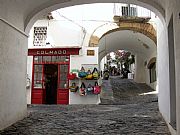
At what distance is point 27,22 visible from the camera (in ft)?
20.7

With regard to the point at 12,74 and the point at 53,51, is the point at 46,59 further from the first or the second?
the point at 12,74

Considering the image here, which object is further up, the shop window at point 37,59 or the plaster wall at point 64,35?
the plaster wall at point 64,35

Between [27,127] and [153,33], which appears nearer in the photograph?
[27,127]

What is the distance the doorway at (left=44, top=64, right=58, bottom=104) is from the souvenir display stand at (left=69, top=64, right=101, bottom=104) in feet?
5.32

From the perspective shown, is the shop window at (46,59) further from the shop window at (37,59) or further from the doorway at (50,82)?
the doorway at (50,82)

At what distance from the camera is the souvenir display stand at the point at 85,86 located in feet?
34.8

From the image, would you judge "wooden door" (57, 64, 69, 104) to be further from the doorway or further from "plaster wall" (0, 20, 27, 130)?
"plaster wall" (0, 20, 27, 130)

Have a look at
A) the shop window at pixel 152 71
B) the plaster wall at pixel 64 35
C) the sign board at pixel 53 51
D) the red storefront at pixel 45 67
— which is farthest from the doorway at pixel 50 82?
the shop window at pixel 152 71

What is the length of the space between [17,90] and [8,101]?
24.8 inches

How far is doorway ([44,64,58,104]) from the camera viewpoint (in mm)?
12000

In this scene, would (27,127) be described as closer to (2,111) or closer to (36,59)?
(2,111)

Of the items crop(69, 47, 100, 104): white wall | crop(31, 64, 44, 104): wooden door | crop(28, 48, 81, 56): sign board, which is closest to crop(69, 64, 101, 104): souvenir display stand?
crop(69, 47, 100, 104): white wall

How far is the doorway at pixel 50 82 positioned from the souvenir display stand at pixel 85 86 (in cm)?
162

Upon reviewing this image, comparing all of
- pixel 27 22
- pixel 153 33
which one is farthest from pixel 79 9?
pixel 27 22
